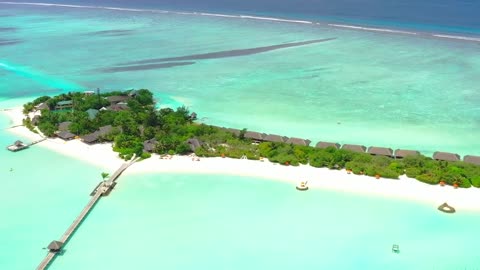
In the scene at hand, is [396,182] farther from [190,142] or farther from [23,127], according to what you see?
[23,127]

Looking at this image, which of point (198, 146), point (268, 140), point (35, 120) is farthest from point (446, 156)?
point (35, 120)

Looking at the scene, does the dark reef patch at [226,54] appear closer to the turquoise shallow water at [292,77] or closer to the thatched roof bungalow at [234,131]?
the turquoise shallow water at [292,77]

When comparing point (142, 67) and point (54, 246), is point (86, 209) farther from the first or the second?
point (142, 67)

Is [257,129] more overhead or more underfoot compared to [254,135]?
more overhead

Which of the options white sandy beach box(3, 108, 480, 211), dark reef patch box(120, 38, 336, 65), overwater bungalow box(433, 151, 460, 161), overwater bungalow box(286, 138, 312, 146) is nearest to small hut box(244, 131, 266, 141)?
overwater bungalow box(286, 138, 312, 146)

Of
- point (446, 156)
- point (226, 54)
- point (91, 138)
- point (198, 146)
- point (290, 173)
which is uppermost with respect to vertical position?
point (226, 54)

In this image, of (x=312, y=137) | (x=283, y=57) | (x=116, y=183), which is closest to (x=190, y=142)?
(x=116, y=183)

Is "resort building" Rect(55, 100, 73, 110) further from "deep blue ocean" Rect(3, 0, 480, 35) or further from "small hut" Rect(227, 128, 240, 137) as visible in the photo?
"deep blue ocean" Rect(3, 0, 480, 35)
